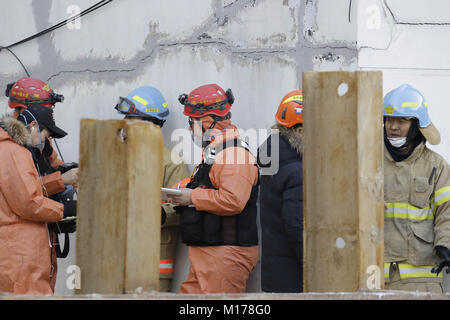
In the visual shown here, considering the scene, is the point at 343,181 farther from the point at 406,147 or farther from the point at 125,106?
the point at 125,106

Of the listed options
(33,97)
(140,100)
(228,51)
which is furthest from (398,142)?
(33,97)

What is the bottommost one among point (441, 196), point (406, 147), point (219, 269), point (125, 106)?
point (219, 269)

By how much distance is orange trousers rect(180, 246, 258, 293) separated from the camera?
5578 mm

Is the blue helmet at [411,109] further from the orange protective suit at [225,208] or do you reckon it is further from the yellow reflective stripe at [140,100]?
the yellow reflective stripe at [140,100]

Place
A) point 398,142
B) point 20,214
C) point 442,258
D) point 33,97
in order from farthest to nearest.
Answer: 1. point 33,97
2. point 20,214
3. point 398,142
4. point 442,258

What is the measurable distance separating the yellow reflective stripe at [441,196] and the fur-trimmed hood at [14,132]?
2540 mm

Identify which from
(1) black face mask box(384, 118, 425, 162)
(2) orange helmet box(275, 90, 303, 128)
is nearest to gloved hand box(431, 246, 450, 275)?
(1) black face mask box(384, 118, 425, 162)

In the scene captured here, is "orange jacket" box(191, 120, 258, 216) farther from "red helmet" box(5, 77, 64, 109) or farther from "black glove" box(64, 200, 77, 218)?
"red helmet" box(5, 77, 64, 109)

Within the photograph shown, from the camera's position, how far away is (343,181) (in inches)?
115

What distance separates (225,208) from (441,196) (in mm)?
1341

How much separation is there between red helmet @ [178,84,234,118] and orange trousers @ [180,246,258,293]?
3.11ft

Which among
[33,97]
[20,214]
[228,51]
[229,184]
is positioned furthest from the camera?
[228,51]

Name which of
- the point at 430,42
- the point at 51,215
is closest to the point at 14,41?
the point at 51,215

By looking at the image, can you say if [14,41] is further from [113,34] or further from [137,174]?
[137,174]
